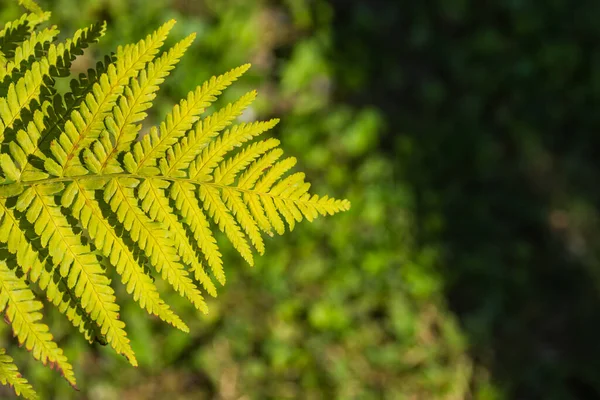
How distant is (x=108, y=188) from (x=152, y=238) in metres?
0.14

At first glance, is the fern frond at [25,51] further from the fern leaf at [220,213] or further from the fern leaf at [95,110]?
the fern leaf at [220,213]

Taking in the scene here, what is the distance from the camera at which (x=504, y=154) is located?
4168 mm

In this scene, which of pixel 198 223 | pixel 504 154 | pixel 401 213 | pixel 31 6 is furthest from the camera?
pixel 504 154

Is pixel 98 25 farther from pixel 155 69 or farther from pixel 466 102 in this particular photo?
pixel 466 102

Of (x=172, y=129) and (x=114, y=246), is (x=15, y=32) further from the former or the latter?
(x=114, y=246)

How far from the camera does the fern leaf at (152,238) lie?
134cm

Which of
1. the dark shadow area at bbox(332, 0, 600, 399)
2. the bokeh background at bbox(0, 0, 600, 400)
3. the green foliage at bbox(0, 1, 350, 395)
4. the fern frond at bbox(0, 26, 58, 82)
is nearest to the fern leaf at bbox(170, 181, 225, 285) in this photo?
the green foliage at bbox(0, 1, 350, 395)

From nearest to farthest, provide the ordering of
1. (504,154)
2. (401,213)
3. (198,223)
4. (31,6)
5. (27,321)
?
(27,321) → (198,223) → (31,6) → (401,213) → (504,154)

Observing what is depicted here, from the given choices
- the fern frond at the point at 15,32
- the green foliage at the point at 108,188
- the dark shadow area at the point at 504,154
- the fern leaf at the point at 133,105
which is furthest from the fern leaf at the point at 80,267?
the dark shadow area at the point at 504,154

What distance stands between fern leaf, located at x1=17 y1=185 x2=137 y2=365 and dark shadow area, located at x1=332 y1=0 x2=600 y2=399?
256 centimetres

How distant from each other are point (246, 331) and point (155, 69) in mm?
1974

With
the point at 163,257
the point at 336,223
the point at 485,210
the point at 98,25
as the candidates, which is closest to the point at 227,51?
the point at 336,223

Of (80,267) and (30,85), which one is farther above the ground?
(30,85)

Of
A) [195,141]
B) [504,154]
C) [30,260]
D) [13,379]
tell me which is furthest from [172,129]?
[504,154]
